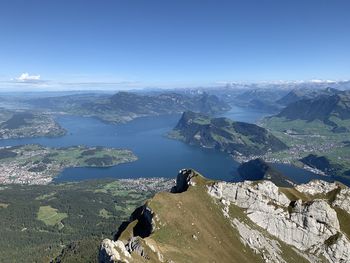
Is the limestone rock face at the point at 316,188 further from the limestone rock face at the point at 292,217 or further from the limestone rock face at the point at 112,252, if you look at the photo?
the limestone rock face at the point at 112,252

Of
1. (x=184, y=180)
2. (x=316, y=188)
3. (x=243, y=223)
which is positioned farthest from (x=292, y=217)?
(x=184, y=180)

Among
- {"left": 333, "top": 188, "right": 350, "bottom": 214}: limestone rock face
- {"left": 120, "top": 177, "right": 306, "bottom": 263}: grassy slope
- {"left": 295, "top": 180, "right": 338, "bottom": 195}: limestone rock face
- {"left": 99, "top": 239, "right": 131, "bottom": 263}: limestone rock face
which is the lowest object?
{"left": 333, "top": 188, "right": 350, "bottom": 214}: limestone rock face

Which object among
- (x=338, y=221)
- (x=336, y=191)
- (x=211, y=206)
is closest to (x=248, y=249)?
(x=211, y=206)

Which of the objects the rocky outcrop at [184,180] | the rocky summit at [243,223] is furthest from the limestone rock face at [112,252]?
the rocky outcrop at [184,180]

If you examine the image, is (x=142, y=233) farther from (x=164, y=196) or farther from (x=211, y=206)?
(x=211, y=206)

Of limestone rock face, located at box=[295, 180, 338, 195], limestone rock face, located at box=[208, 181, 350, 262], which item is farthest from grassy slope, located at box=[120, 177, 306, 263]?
limestone rock face, located at box=[295, 180, 338, 195]

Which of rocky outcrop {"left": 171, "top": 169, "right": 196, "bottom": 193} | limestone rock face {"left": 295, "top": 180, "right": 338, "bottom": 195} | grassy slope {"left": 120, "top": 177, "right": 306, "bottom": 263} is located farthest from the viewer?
limestone rock face {"left": 295, "top": 180, "right": 338, "bottom": 195}

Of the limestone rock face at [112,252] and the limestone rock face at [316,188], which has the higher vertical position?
the limestone rock face at [112,252]

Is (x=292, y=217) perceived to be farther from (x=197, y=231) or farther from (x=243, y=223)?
(x=197, y=231)

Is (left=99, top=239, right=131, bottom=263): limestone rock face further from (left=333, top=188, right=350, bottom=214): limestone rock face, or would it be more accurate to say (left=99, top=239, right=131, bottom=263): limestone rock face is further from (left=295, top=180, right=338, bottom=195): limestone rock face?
(left=333, top=188, right=350, bottom=214): limestone rock face
